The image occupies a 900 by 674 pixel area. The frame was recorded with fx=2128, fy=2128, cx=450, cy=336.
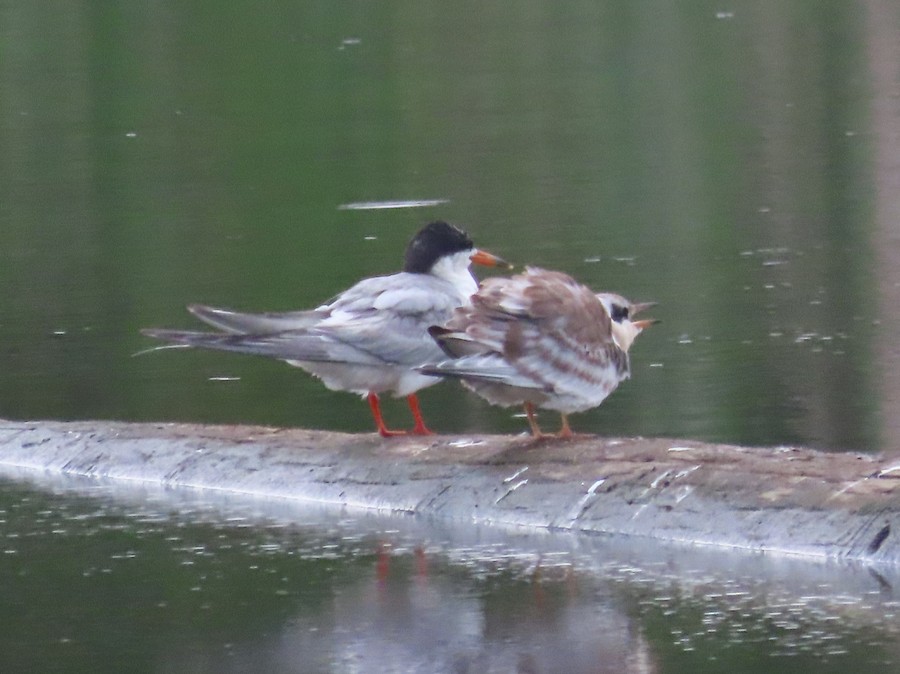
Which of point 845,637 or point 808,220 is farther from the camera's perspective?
point 808,220

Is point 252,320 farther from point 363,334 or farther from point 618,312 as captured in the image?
point 618,312

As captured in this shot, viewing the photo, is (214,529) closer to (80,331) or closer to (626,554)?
(626,554)

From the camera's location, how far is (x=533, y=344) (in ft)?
21.4

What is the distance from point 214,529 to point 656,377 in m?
3.00

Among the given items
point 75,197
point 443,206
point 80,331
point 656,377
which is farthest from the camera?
point 75,197

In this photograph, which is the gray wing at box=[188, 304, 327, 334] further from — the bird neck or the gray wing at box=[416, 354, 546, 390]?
the gray wing at box=[416, 354, 546, 390]

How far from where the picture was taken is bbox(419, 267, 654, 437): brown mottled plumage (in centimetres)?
649

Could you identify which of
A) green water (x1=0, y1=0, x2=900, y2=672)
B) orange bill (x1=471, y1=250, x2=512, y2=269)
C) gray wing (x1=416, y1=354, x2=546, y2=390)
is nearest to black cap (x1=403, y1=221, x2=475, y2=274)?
orange bill (x1=471, y1=250, x2=512, y2=269)

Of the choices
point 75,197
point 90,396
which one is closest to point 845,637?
point 90,396

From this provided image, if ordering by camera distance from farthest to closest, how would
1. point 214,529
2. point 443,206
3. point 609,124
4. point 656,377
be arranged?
point 609,124 < point 443,206 < point 656,377 < point 214,529

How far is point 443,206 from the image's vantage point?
15.4 metres

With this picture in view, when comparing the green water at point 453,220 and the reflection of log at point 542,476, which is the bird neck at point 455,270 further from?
the green water at point 453,220

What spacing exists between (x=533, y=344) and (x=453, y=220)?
27.5 ft

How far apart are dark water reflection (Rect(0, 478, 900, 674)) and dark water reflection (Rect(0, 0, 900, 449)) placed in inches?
78.4
